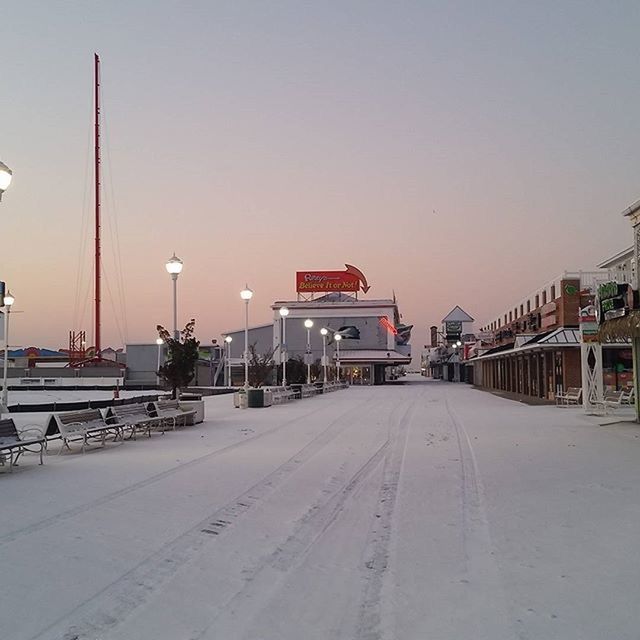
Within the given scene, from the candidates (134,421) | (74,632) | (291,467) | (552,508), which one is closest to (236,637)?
(74,632)

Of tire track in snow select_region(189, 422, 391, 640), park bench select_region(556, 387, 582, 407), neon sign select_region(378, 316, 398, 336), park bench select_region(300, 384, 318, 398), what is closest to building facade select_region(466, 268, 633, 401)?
park bench select_region(556, 387, 582, 407)

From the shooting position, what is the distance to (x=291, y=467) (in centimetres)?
1055

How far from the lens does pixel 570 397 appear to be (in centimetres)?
2497

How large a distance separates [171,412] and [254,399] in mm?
9043

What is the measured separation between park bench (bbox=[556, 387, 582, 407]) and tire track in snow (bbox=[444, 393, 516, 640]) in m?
17.2

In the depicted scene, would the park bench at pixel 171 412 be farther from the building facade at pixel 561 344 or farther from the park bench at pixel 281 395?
the building facade at pixel 561 344

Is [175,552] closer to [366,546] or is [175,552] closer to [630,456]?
[366,546]

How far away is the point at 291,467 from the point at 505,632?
21.4 ft

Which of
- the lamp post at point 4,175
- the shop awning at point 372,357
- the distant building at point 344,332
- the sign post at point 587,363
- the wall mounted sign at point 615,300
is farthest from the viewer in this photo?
the distant building at point 344,332

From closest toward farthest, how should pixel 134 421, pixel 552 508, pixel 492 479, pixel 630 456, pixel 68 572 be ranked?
pixel 68 572 < pixel 552 508 < pixel 492 479 < pixel 630 456 < pixel 134 421

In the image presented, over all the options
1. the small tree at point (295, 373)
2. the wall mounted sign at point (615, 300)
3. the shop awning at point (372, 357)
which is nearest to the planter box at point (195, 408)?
the wall mounted sign at point (615, 300)

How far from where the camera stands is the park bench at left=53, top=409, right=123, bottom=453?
1223 cm

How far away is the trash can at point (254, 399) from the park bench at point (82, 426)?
37.8 feet

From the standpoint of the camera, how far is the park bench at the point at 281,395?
95.2 feet
